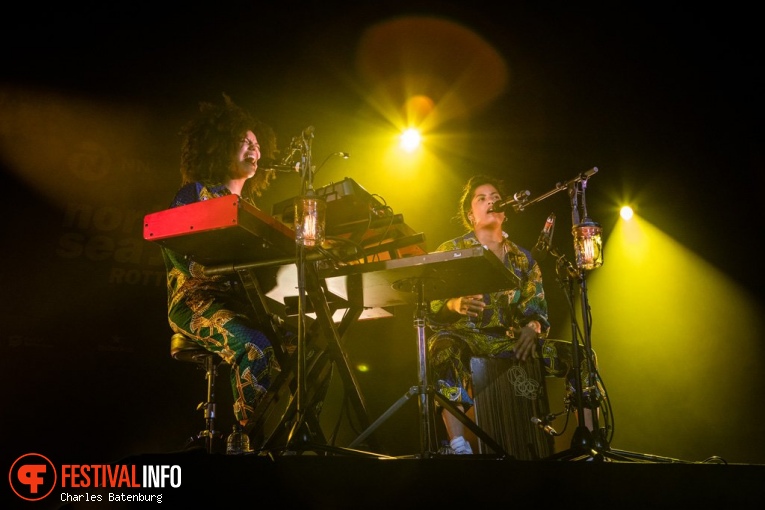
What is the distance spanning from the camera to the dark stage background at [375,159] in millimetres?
4133

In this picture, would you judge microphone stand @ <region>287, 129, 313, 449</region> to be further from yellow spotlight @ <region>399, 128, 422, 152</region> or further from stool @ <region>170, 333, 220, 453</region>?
yellow spotlight @ <region>399, 128, 422, 152</region>

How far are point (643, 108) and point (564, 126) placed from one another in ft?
2.37

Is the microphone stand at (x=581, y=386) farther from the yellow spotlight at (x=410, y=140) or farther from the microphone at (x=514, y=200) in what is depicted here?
the yellow spotlight at (x=410, y=140)

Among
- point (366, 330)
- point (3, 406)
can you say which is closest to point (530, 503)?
point (366, 330)

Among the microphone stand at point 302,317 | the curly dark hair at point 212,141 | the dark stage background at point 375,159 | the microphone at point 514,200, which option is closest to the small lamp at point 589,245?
the microphone at point 514,200

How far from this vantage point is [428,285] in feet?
8.75

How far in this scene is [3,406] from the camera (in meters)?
3.79

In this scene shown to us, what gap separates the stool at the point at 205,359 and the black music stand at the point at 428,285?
0.89m

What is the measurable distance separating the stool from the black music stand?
2.91 ft

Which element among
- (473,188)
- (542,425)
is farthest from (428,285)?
(473,188)

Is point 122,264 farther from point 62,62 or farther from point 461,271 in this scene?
point 461,271

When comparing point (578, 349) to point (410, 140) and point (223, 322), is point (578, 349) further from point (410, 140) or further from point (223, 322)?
point (410, 140)

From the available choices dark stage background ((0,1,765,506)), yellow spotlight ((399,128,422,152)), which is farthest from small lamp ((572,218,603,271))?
yellow spotlight ((399,128,422,152))

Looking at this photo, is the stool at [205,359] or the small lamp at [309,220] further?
the stool at [205,359]
